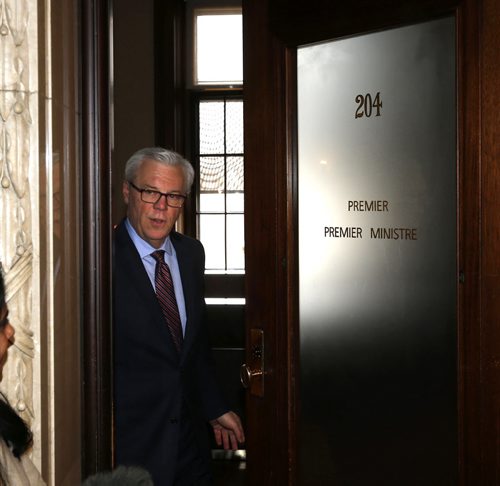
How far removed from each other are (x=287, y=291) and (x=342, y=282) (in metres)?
0.18

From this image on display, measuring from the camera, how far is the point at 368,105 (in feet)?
7.16

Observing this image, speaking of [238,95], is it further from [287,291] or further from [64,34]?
Answer: [64,34]

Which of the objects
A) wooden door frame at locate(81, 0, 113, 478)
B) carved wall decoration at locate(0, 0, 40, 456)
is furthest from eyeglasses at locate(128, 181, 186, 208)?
carved wall decoration at locate(0, 0, 40, 456)

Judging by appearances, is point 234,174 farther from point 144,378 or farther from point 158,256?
point 144,378

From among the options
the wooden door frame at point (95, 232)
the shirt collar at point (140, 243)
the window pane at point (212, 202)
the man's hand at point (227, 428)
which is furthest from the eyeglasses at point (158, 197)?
the window pane at point (212, 202)

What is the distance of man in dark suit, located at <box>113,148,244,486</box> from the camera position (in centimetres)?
263

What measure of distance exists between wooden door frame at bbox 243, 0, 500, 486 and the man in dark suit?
0.34 m

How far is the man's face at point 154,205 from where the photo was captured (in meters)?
2.80

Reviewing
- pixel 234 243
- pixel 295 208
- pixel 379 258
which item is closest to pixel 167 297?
pixel 295 208

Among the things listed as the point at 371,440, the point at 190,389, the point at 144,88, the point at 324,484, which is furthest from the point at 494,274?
the point at 144,88

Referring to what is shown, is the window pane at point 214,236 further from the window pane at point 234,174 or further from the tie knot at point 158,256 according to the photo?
the tie knot at point 158,256

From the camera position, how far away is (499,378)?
1.87 m

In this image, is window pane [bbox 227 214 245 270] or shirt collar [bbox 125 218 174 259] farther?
window pane [bbox 227 214 245 270]

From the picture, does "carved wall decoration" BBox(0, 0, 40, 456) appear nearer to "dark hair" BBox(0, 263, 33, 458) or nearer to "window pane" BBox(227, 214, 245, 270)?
"dark hair" BBox(0, 263, 33, 458)
